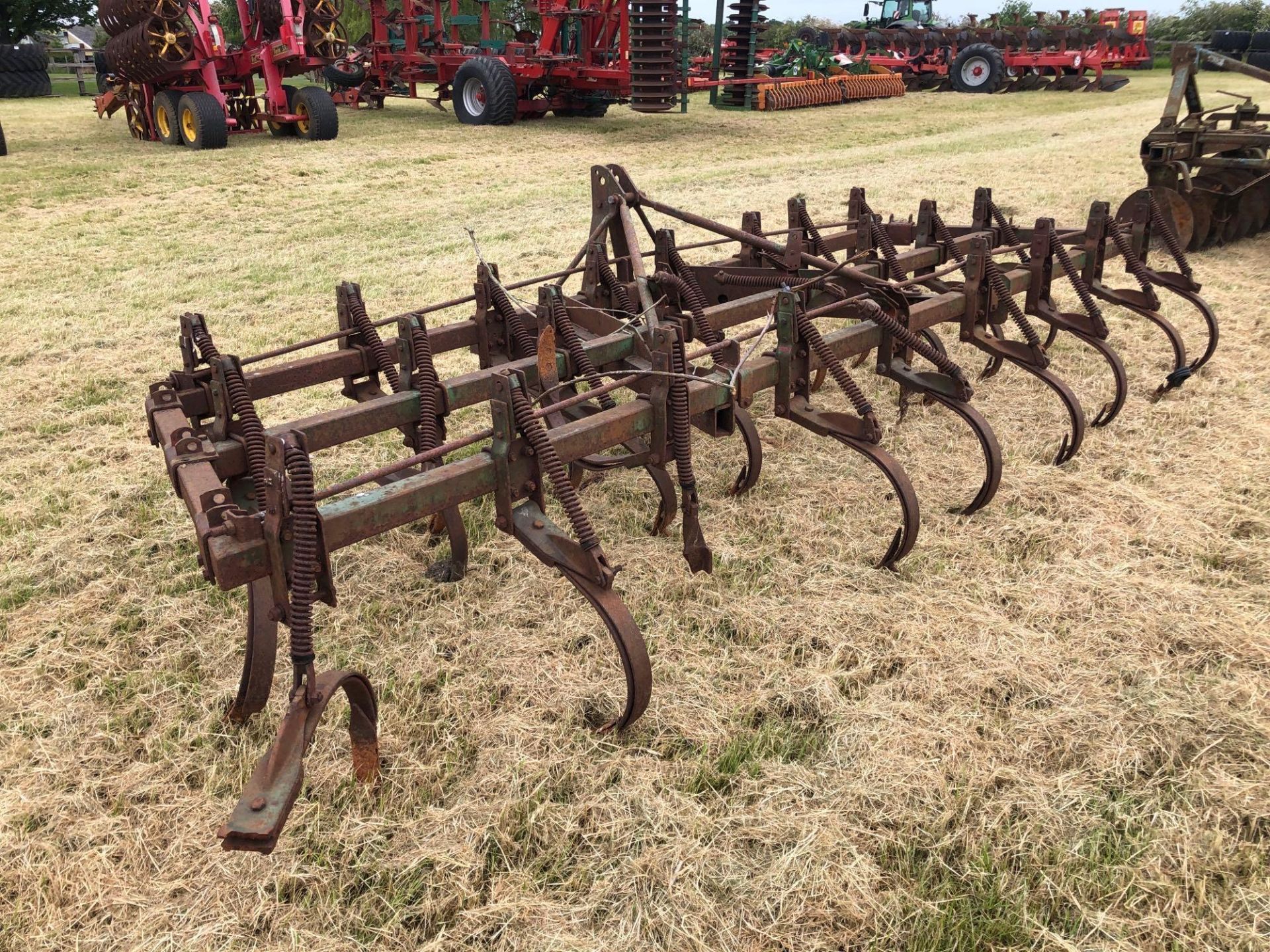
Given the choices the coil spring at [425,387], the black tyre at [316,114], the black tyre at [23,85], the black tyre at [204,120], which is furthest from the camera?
the black tyre at [23,85]

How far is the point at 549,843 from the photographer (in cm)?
229

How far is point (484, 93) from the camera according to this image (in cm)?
1534

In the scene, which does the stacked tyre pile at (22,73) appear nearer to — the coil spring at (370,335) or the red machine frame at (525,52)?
the red machine frame at (525,52)

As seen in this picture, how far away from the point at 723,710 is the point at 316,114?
13.4 m

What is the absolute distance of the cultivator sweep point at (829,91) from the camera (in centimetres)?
1881

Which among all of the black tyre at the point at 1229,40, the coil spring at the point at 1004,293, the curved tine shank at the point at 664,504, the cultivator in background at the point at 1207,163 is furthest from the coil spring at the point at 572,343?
the black tyre at the point at 1229,40

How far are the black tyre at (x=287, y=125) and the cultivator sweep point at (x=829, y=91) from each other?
31.0 ft

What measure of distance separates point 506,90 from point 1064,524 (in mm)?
13788

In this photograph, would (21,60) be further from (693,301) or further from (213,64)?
(693,301)

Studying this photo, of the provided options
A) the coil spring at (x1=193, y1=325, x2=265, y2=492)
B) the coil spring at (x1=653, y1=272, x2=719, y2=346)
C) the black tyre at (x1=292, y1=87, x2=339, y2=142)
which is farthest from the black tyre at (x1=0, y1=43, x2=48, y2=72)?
the coil spring at (x1=653, y1=272, x2=719, y2=346)

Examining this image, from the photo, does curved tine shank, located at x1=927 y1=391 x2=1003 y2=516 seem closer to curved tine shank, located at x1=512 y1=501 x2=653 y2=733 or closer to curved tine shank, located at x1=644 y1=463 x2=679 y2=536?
curved tine shank, located at x1=644 y1=463 x2=679 y2=536

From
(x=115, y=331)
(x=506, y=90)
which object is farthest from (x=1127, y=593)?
(x=506, y=90)

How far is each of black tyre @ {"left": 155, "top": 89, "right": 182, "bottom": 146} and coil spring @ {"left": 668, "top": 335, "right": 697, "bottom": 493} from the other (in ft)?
43.2

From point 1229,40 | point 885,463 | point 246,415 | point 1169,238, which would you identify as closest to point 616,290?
point 885,463
